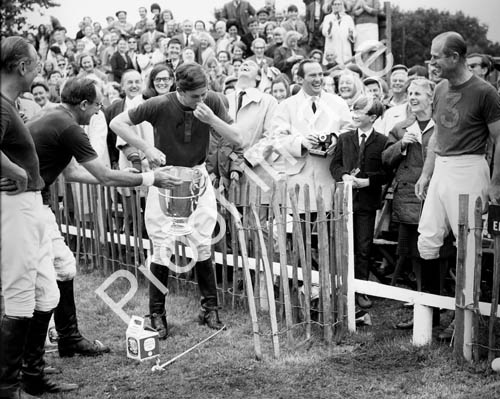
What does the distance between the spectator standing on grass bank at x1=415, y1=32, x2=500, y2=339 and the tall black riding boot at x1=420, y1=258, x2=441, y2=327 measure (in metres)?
0.32

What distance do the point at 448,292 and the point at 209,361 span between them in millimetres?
2373

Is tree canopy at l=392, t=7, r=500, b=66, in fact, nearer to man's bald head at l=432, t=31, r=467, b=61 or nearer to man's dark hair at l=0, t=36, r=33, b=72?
man's bald head at l=432, t=31, r=467, b=61

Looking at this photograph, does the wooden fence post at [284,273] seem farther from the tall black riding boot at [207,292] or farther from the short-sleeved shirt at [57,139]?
the short-sleeved shirt at [57,139]

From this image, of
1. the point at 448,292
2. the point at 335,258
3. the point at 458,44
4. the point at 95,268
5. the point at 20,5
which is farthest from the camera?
the point at 20,5

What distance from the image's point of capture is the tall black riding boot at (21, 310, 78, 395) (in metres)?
4.20

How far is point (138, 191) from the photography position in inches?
260

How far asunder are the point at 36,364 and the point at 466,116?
3.35 m

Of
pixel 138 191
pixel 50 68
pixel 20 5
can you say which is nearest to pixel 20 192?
pixel 138 191

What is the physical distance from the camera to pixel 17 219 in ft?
12.4

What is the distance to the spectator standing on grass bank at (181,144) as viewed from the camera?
5.10 metres

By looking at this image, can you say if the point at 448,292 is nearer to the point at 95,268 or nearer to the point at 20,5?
the point at 95,268

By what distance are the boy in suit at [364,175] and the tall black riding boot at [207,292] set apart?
1280 millimetres

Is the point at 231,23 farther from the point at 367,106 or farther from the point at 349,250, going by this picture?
the point at 349,250

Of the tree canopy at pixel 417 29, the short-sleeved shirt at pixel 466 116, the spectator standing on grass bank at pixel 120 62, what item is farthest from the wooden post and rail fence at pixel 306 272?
the tree canopy at pixel 417 29
